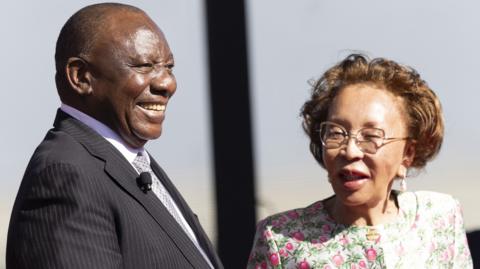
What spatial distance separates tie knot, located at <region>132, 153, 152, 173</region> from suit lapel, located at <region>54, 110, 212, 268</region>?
0.07m

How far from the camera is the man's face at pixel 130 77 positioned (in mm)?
2549

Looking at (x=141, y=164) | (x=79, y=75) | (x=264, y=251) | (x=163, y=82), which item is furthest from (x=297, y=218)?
(x=79, y=75)

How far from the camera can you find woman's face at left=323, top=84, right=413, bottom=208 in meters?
3.12

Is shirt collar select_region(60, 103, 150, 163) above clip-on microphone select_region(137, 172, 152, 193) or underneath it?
above

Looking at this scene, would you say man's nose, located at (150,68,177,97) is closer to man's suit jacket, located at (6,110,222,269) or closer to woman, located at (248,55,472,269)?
man's suit jacket, located at (6,110,222,269)

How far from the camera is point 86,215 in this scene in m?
2.36

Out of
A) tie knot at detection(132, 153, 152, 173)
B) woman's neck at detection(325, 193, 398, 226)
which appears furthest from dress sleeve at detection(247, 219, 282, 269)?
tie knot at detection(132, 153, 152, 173)

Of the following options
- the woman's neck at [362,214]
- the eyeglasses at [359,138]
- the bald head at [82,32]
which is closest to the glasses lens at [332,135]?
the eyeglasses at [359,138]

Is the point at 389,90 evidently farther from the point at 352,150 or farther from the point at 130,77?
the point at 130,77

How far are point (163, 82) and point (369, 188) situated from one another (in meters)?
0.77

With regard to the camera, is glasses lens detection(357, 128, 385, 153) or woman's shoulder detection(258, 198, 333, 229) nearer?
glasses lens detection(357, 128, 385, 153)

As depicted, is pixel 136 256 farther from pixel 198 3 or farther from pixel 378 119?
pixel 198 3

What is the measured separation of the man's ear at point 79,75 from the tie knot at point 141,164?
23 centimetres

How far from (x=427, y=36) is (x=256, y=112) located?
738mm
